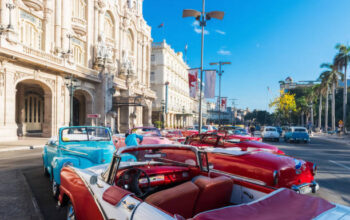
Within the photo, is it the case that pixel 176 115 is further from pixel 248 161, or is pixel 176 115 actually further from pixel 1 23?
pixel 248 161

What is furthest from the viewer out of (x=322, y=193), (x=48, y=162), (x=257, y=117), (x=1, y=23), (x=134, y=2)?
(x=257, y=117)

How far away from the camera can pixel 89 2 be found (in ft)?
88.3

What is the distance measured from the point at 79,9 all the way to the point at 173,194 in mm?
29033

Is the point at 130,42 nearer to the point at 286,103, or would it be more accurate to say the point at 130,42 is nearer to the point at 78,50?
the point at 78,50

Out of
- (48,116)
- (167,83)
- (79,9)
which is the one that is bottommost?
(48,116)

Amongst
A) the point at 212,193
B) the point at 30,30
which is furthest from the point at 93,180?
the point at 30,30

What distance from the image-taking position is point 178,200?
2457 mm

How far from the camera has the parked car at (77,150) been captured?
5.31 meters

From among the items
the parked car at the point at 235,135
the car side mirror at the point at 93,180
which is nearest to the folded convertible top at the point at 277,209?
the car side mirror at the point at 93,180

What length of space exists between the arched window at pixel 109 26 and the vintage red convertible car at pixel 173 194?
30377 mm

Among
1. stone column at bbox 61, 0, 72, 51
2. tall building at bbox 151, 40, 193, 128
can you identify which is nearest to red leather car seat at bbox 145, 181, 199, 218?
stone column at bbox 61, 0, 72, 51

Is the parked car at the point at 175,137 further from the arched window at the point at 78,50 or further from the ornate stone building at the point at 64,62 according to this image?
the arched window at the point at 78,50

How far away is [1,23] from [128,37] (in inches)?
816

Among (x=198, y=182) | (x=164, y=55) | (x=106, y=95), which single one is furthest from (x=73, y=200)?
(x=164, y=55)
